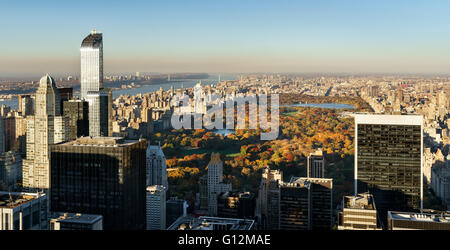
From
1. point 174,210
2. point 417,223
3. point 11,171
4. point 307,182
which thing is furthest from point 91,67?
point 417,223

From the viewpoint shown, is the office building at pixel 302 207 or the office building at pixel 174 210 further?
the office building at pixel 302 207

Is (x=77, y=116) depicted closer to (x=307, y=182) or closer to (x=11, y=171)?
(x=11, y=171)

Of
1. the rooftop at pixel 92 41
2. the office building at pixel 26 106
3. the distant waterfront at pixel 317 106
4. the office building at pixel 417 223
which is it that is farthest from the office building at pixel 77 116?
the office building at pixel 417 223

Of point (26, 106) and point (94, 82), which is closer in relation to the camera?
point (26, 106)

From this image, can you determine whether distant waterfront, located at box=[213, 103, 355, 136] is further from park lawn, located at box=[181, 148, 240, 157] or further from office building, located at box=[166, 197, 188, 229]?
office building, located at box=[166, 197, 188, 229]

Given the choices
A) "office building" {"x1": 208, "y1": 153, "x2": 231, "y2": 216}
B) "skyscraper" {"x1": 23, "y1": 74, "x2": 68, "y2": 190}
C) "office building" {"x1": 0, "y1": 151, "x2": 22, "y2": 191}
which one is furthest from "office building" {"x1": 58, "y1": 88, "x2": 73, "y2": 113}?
"office building" {"x1": 208, "y1": 153, "x2": 231, "y2": 216}

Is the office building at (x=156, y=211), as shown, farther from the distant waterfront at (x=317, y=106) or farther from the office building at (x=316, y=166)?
the distant waterfront at (x=317, y=106)

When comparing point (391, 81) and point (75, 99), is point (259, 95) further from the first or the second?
point (75, 99)
